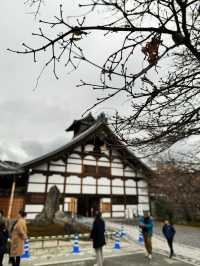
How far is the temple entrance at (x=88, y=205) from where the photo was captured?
17.0 metres

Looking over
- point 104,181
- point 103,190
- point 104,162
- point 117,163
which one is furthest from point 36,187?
point 117,163

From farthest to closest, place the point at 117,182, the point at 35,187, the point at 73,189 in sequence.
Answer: the point at 117,182, the point at 73,189, the point at 35,187

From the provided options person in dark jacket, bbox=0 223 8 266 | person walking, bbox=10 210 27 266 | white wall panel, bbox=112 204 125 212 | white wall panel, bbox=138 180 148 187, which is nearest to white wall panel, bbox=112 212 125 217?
white wall panel, bbox=112 204 125 212

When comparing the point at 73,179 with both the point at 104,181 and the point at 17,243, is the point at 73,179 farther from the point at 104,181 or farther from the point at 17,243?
the point at 17,243

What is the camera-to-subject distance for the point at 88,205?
→ 17.8 m

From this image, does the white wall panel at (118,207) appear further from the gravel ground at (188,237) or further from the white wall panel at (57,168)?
the gravel ground at (188,237)

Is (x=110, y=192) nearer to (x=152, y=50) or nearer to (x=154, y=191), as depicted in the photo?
(x=154, y=191)

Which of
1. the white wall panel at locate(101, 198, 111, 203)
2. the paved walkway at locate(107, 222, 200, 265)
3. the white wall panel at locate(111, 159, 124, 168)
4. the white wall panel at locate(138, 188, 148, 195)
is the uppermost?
the white wall panel at locate(111, 159, 124, 168)

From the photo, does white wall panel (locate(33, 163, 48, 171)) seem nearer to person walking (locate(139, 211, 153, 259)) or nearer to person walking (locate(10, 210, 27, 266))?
person walking (locate(139, 211, 153, 259))

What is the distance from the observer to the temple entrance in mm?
17000

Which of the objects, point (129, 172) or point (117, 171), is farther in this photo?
point (129, 172)

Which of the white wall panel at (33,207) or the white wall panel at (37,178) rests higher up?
the white wall panel at (37,178)

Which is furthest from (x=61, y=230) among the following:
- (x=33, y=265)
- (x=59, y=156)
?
(x=59, y=156)

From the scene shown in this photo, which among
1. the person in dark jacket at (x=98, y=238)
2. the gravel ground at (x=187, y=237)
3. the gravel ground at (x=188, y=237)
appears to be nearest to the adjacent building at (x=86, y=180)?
the gravel ground at (x=187, y=237)
